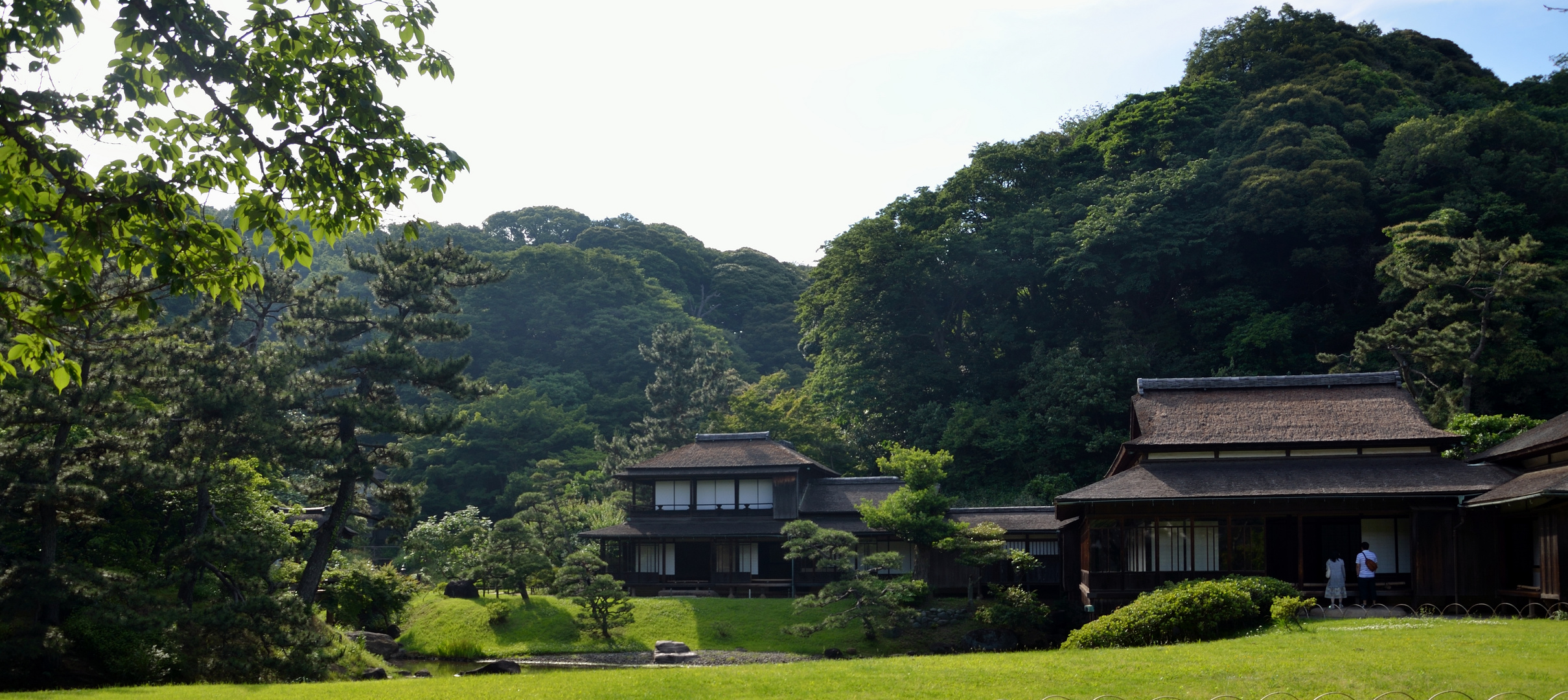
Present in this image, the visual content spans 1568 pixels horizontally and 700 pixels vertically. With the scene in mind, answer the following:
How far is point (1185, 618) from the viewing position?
59.7 ft

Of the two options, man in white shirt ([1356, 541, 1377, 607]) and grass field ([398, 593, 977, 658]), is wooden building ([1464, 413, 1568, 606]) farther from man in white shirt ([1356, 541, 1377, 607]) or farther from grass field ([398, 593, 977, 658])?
grass field ([398, 593, 977, 658])

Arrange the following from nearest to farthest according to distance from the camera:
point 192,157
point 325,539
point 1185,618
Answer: point 192,157 → point 1185,618 → point 325,539

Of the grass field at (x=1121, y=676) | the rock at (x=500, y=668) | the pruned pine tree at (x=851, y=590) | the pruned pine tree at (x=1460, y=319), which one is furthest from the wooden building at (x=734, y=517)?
the grass field at (x=1121, y=676)

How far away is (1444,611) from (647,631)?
65.1ft

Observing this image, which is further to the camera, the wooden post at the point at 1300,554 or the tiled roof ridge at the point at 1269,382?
the tiled roof ridge at the point at 1269,382

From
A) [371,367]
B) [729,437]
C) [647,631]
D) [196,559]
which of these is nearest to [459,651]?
[647,631]

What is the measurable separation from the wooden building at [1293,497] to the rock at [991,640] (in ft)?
7.42

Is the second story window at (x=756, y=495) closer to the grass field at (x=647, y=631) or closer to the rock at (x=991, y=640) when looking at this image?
the grass field at (x=647, y=631)

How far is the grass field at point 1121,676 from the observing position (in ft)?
37.7

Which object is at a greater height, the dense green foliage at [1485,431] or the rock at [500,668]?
the dense green foliage at [1485,431]

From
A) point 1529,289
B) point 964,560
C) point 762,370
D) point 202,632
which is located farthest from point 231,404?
point 762,370

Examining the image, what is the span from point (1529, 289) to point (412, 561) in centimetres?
3935

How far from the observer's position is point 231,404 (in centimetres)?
2238

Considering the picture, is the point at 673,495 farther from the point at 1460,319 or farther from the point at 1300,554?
the point at 1460,319
